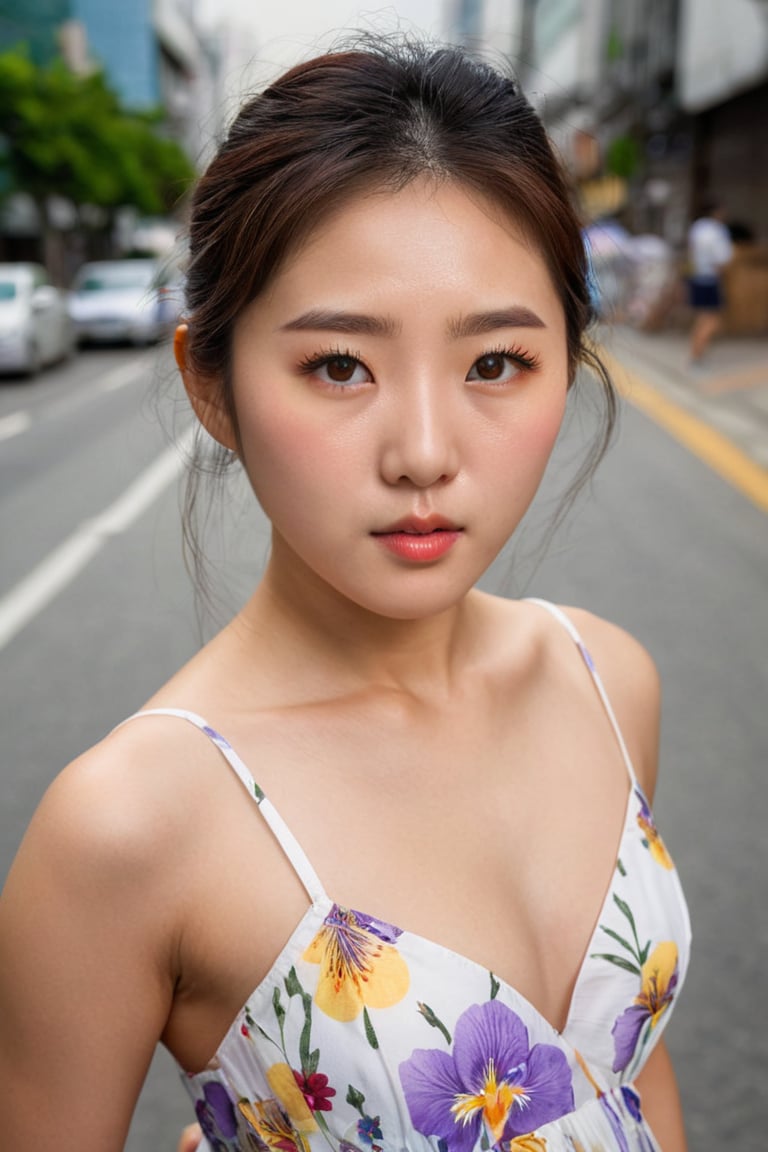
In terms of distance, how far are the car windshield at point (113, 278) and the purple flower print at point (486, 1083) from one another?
2201 centimetres

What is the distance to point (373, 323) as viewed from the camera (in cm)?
108

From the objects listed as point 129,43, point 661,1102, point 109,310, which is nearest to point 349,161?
point 661,1102

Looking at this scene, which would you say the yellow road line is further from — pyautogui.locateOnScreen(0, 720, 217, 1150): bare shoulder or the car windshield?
the car windshield

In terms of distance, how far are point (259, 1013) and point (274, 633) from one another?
376 millimetres

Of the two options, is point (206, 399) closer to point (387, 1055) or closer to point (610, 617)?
point (387, 1055)

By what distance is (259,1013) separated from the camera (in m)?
1.10

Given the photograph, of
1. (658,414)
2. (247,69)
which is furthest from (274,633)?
(658,414)

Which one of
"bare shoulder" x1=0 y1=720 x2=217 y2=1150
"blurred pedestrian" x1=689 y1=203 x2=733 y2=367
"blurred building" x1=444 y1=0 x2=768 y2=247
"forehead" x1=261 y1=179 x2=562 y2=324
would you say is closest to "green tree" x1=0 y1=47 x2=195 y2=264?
"blurred building" x1=444 y1=0 x2=768 y2=247

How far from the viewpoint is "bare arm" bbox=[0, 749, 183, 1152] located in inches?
41.3

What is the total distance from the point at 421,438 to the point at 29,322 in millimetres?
16765

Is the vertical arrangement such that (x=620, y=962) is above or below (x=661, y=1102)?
above

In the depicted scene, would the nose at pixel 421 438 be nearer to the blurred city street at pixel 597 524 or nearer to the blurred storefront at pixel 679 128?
the blurred city street at pixel 597 524

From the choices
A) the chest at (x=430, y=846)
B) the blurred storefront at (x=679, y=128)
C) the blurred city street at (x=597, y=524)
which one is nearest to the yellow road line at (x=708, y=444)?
the blurred city street at (x=597, y=524)

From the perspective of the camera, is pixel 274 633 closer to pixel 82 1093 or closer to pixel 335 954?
pixel 335 954
